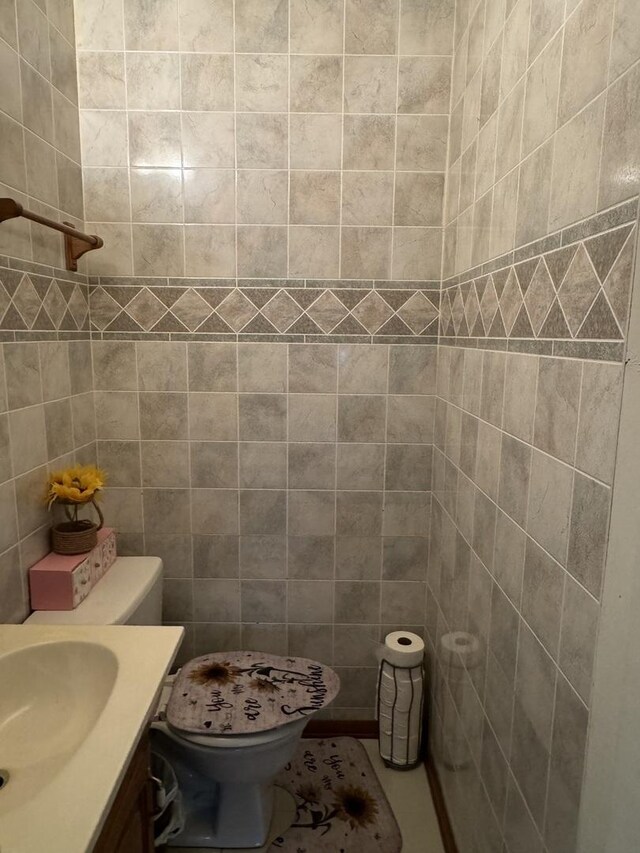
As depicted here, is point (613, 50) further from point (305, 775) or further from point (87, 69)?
point (305, 775)

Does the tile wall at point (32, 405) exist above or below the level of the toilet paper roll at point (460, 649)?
above

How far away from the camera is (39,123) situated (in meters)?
1.47

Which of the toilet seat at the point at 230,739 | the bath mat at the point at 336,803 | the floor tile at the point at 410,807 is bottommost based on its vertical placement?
the floor tile at the point at 410,807

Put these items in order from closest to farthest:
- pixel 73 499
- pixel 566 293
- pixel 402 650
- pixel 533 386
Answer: pixel 566 293 < pixel 533 386 < pixel 73 499 < pixel 402 650

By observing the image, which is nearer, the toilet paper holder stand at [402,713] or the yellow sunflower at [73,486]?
the yellow sunflower at [73,486]

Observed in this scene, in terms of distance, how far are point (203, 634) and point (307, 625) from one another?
405mm

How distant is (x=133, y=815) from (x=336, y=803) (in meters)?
0.97

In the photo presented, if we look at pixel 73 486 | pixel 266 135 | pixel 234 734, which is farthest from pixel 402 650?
pixel 266 135

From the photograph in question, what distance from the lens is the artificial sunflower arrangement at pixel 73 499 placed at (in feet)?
4.91

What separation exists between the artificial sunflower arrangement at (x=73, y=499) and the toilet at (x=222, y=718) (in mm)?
163

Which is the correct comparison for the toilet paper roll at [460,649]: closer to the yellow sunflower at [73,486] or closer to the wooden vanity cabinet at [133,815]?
the wooden vanity cabinet at [133,815]

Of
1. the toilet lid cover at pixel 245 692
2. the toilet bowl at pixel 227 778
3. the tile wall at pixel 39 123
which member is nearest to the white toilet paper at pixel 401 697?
the toilet lid cover at pixel 245 692

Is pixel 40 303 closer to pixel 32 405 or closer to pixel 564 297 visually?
pixel 32 405

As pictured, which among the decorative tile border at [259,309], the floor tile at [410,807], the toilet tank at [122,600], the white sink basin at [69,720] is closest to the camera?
the white sink basin at [69,720]
